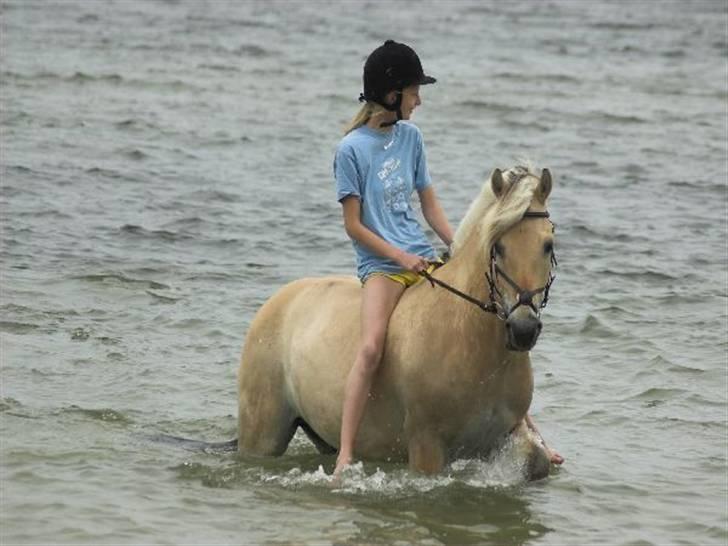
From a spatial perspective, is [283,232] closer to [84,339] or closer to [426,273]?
[84,339]

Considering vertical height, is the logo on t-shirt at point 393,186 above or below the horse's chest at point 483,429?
above

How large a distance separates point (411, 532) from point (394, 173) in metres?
1.88

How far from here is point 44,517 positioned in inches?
321

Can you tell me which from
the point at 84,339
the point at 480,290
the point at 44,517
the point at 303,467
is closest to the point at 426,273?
the point at 480,290

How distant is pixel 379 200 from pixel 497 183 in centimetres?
86

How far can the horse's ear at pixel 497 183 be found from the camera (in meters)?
7.53

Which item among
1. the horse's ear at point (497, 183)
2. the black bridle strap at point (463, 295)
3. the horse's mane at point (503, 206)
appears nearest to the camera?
the horse's mane at point (503, 206)

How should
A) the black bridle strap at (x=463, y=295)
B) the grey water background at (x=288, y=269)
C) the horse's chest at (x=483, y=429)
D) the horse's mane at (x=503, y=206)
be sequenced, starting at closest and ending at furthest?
the horse's mane at (x=503, y=206) → the black bridle strap at (x=463, y=295) → the horse's chest at (x=483, y=429) → the grey water background at (x=288, y=269)

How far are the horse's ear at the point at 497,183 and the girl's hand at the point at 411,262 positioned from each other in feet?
2.09

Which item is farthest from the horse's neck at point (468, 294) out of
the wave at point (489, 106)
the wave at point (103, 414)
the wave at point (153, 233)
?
the wave at point (489, 106)

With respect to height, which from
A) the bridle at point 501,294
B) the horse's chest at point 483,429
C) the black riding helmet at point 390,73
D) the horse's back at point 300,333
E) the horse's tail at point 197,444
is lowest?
the horse's tail at point 197,444

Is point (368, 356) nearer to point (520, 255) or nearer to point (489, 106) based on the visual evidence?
point (520, 255)

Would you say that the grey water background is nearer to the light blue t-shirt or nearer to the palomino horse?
the palomino horse

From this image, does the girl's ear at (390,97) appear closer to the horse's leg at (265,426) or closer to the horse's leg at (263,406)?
the horse's leg at (263,406)
